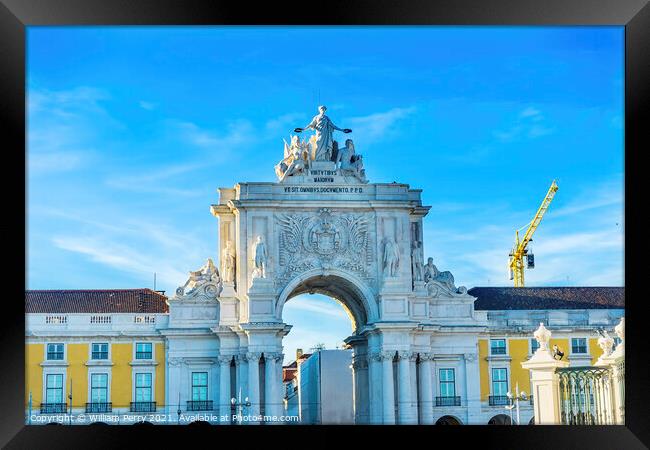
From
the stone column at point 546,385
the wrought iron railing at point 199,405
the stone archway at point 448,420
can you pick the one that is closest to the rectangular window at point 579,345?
the stone archway at point 448,420

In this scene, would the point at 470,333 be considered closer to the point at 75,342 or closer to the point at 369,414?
Answer: the point at 369,414

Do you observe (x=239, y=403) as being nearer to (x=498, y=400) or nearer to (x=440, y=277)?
(x=440, y=277)

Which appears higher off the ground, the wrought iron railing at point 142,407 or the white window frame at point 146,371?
the white window frame at point 146,371

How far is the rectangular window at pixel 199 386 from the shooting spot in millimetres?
41875

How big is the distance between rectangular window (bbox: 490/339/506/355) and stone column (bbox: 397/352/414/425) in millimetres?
3969

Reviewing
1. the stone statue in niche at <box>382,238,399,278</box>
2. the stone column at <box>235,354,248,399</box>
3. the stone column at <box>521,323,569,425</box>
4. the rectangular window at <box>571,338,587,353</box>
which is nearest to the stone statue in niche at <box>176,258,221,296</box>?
the stone column at <box>235,354,248,399</box>

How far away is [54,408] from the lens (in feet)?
135

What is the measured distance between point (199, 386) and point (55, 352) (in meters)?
4.93

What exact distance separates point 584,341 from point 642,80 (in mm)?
25215

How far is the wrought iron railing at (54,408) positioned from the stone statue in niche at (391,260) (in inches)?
449

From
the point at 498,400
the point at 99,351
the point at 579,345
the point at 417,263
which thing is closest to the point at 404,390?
the point at 498,400

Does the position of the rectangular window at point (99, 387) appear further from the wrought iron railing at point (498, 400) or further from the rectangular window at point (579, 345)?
the rectangular window at point (579, 345)

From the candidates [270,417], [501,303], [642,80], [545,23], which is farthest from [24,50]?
[501,303]

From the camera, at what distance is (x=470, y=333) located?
1714 inches
